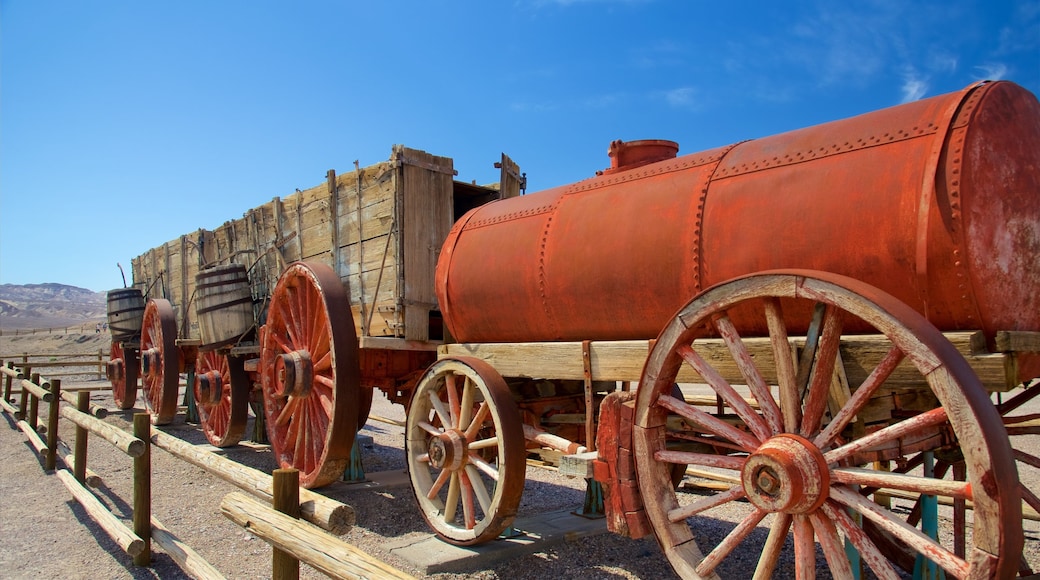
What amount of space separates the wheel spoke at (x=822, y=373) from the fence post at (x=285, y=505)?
213cm

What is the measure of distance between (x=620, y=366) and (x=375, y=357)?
3.02 meters

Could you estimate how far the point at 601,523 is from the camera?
5.56 meters

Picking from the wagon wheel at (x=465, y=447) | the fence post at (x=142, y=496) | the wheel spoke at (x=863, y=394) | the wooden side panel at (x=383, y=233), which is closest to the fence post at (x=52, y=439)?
the wooden side panel at (x=383, y=233)

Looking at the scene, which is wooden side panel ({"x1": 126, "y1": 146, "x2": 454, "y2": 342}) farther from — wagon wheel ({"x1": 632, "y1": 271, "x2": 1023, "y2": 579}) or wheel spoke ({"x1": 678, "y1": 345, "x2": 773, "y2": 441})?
wheel spoke ({"x1": 678, "y1": 345, "x2": 773, "y2": 441})

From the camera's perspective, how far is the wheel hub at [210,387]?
9.34 m

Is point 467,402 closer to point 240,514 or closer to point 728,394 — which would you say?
point 240,514

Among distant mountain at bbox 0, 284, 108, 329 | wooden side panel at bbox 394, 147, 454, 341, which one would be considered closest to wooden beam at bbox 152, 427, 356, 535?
wooden side panel at bbox 394, 147, 454, 341

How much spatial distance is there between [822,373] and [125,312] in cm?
1273

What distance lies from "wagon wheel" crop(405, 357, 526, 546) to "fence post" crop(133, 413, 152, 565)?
1831mm

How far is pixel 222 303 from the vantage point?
8.09 m

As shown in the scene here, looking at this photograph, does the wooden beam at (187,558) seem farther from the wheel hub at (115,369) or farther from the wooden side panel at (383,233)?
the wheel hub at (115,369)

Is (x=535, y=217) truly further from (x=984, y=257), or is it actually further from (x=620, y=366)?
(x=984, y=257)

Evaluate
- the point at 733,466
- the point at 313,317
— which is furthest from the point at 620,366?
the point at 313,317

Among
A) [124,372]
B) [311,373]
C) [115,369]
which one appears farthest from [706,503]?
[115,369]
